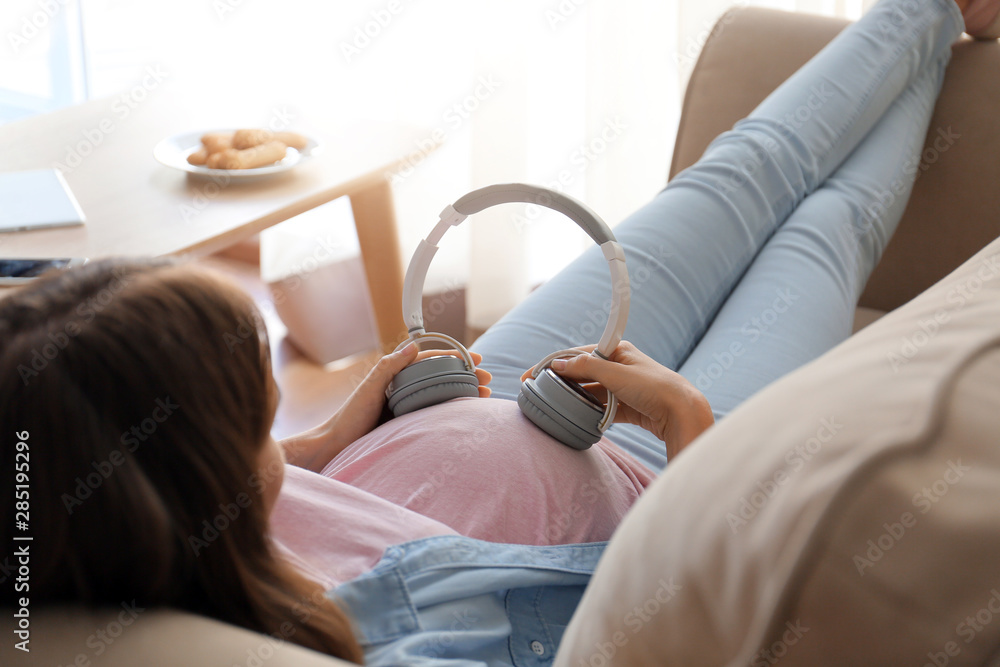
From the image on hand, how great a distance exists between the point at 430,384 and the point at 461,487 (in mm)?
106

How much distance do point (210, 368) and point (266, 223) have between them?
78 centimetres

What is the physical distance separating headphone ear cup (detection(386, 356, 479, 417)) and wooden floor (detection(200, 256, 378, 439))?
1.08 meters

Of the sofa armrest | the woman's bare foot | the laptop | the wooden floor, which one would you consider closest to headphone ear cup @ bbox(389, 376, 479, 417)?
the sofa armrest

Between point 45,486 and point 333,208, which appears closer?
point 45,486

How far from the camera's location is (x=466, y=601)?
0.49 m

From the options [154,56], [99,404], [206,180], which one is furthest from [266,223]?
[154,56]

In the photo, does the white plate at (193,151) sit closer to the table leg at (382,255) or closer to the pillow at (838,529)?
the table leg at (382,255)

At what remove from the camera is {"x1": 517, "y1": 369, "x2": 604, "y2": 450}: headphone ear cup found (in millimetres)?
623

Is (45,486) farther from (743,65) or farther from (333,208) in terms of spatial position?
(333,208)

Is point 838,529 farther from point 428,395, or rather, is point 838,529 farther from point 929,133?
point 929,133

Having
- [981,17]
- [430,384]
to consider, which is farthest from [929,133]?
[430,384]

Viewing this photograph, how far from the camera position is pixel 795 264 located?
947mm

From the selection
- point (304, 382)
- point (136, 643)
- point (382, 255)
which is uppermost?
point (136, 643)

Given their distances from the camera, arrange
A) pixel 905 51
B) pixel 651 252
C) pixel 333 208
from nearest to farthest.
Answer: pixel 651 252
pixel 905 51
pixel 333 208
